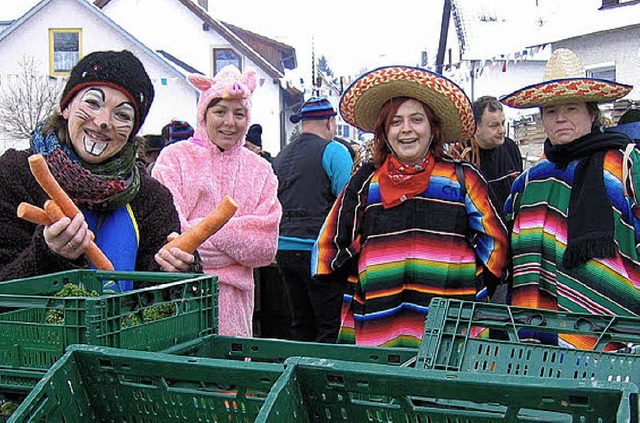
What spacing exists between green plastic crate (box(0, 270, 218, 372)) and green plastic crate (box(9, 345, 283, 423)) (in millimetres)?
183

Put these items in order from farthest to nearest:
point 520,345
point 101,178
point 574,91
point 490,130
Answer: point 490,130 → point 574,91 → point 101,178 → point 520,345

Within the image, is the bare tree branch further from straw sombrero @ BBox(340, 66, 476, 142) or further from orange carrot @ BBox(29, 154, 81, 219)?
orange carrot @ BBox(29, 154, 81, 219)

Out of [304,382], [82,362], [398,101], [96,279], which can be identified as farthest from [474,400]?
[398,101]

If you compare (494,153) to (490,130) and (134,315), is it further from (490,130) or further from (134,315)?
(134,315)

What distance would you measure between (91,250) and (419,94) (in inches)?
63.9

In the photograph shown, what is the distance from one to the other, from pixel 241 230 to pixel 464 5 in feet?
66.0

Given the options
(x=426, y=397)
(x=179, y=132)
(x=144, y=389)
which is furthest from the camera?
(x=179, y=132)

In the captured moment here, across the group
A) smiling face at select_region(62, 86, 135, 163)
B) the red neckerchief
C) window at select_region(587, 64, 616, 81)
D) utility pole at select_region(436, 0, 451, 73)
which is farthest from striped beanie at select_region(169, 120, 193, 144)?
utility pole at select_region(436, 0, 451, 73)

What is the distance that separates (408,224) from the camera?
11.0ft

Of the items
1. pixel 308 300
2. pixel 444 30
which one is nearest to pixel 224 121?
pixel 308 300

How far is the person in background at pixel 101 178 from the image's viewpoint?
8.60 ft

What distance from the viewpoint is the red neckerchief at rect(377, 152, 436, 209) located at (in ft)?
11.0

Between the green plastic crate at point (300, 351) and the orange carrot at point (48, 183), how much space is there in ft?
1.96

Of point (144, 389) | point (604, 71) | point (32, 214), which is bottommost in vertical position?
point (144, 389)
